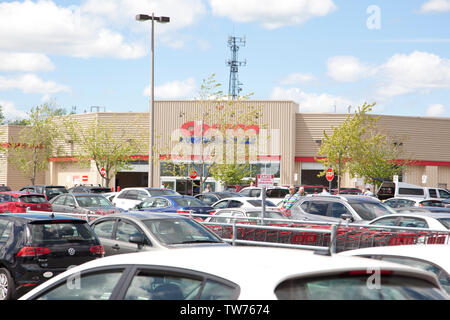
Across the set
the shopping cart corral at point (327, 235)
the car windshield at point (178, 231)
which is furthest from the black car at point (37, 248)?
the shopping cart corral at point (327, 235)

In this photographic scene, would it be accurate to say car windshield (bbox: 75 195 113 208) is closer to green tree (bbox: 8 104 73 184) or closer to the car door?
the car door

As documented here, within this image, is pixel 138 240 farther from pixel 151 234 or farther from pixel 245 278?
pixel 245 278

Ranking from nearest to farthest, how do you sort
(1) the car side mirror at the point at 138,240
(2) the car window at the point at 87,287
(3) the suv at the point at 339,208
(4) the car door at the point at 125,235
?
(2) the car window at the point at 87,287 < (1) the car side mirror at the point at 138,240 < (4) the car door at the point at 125,235 < (3) the suv at the point at 339,208

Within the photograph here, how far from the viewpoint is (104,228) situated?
496 inches

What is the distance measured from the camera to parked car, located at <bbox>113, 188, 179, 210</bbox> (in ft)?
91.4

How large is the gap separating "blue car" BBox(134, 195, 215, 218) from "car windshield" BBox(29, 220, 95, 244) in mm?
11492

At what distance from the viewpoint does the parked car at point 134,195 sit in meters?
27.9

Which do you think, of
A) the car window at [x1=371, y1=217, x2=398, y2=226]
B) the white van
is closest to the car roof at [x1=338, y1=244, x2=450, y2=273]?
the car window at [x1=371, y1=217, x2=398, y2=226]

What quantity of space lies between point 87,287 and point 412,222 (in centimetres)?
1144

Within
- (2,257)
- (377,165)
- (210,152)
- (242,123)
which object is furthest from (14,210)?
(377,165)

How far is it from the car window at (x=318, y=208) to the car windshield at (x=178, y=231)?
7.98 m

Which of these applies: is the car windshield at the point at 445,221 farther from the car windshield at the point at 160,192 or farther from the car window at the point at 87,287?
the car windshield at the point at 160,192

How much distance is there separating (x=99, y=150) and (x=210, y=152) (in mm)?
11172

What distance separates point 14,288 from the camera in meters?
9.96
